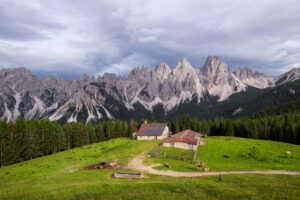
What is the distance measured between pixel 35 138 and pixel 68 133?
21.2 meters

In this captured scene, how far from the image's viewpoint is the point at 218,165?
41.1m

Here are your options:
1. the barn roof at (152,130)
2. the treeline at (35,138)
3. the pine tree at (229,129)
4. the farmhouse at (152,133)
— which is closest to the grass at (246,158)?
the farmhouse at (152,133)

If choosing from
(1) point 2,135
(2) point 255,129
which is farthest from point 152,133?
(2) point 255,129

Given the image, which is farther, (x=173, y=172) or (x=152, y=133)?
(x=152, y=133)

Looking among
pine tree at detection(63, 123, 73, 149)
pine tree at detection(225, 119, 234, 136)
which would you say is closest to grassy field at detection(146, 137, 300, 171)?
pine tree at detection(225, 119, 234, 136)

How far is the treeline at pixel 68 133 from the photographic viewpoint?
206 feet

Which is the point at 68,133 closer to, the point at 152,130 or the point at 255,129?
the point at 152,130

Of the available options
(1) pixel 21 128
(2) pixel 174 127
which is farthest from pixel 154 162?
(2) pixel 174 127

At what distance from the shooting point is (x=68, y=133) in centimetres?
8988

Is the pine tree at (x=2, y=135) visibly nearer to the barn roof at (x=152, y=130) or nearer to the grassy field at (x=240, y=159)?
the barn roof at (x=152, y=130)

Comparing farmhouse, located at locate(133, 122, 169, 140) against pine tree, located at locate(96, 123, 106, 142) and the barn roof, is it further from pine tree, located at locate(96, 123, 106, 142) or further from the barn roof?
pine tree, located at locate(96, 123, 106, 142)

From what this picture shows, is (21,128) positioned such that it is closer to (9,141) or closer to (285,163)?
(9,141)

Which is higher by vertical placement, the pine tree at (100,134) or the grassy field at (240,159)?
the grassy field at (240,159)

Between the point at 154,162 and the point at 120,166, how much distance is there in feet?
28.3
